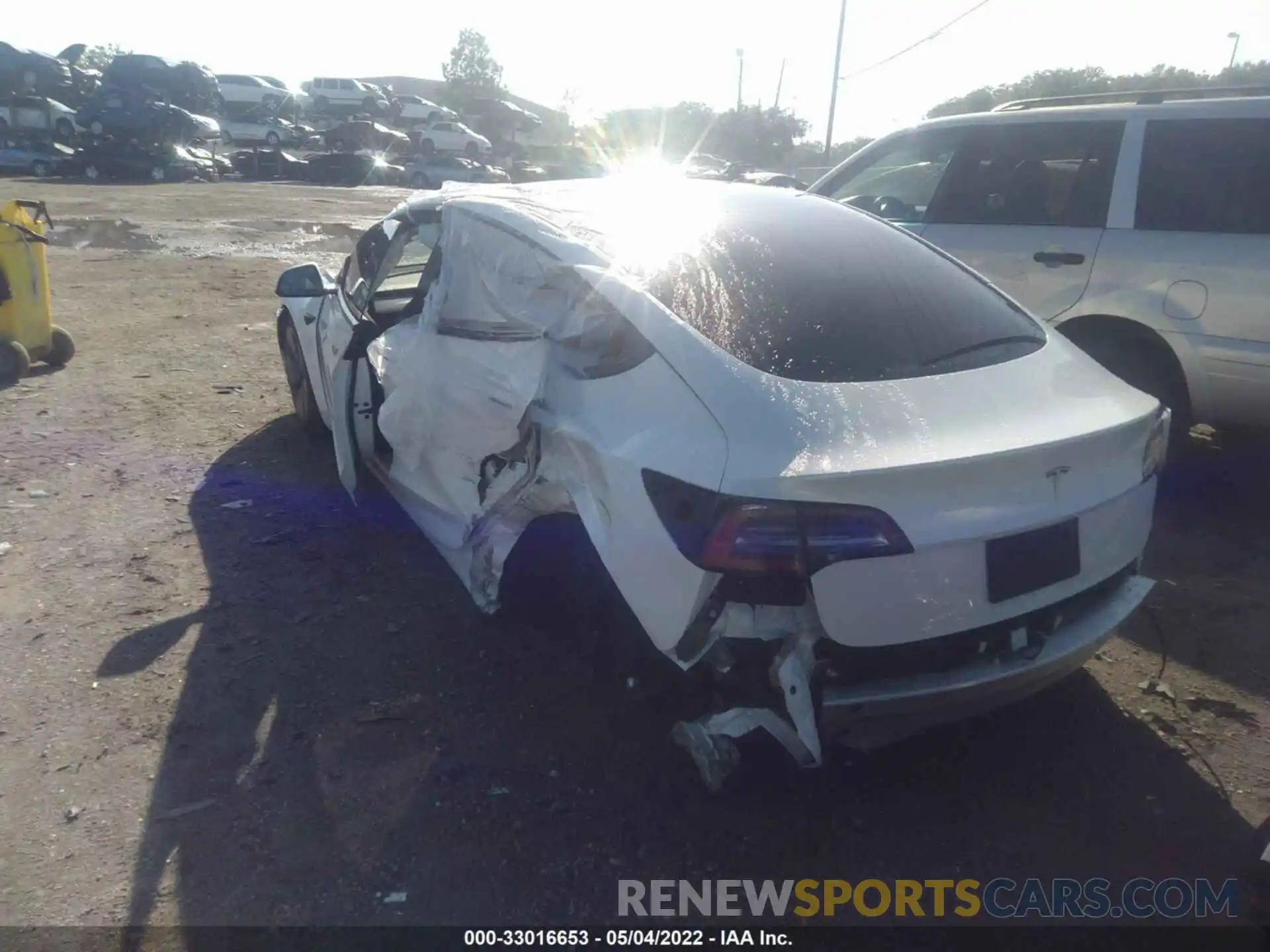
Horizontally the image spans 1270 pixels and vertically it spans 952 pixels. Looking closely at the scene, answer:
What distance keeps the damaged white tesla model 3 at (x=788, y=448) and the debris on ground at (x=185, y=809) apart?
3.48 feet

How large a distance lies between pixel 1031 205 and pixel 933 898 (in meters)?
4.20

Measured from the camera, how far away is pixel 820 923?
2490mm

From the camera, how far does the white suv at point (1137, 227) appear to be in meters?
4.71

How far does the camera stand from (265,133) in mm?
37312

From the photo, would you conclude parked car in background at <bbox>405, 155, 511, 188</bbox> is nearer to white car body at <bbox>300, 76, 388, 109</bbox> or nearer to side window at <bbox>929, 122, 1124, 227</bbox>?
white car body at <bbox>300, 76, 388, 109</bbox>

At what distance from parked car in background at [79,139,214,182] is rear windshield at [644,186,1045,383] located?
28798mm

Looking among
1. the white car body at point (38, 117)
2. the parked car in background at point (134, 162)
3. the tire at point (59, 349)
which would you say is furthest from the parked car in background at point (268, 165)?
the tire at point (59, 349)

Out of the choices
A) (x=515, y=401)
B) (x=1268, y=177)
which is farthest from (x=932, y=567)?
(x=1268, y=177)

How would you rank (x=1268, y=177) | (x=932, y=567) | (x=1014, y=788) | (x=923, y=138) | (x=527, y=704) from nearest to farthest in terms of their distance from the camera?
(x=932, y=567) → (x=1014, y=788) → (x=527, y=704) → (x=1268, y=177) → (x=923, y=138)

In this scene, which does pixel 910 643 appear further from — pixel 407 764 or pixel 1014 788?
pixel 407 764

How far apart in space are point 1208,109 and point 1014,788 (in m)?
3.85

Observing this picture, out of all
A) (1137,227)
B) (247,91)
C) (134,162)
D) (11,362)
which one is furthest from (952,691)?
(247,91)

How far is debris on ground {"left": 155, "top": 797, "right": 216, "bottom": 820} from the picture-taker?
9.30 ft

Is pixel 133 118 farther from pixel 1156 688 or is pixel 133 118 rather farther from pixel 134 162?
pixel 1156 688
